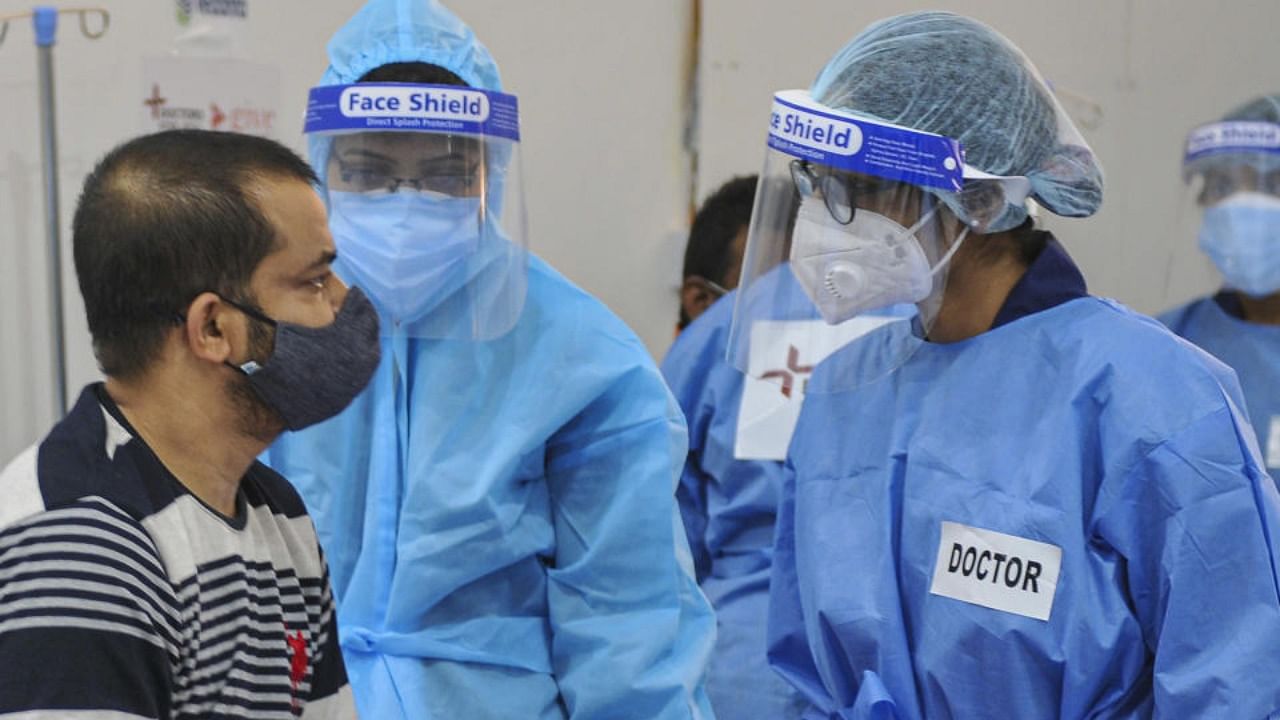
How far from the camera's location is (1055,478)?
5.02ft

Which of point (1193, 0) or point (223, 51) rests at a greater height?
point (1193, 0)

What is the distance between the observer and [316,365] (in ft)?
4.60

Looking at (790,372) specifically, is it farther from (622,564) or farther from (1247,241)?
(1247,241)

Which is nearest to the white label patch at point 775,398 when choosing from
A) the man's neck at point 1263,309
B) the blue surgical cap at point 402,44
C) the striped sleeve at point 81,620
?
the blue surgical cap at point 402,44

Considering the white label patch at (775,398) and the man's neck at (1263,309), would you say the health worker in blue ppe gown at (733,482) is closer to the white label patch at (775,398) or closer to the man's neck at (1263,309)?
the white label patch at (775,398)

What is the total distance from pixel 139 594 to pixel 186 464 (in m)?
0.20

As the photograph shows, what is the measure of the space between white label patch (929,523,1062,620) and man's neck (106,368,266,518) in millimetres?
783

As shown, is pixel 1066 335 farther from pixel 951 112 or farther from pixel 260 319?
pixel 260 319

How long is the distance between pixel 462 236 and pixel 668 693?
0.67m

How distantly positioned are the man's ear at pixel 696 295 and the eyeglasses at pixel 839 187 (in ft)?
4.26

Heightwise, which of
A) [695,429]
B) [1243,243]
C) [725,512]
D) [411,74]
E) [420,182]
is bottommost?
[725,512]

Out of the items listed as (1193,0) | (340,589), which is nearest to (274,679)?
(340,589)

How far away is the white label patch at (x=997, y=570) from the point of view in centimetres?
152

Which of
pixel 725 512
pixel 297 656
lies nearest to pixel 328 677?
pixel 297 656
